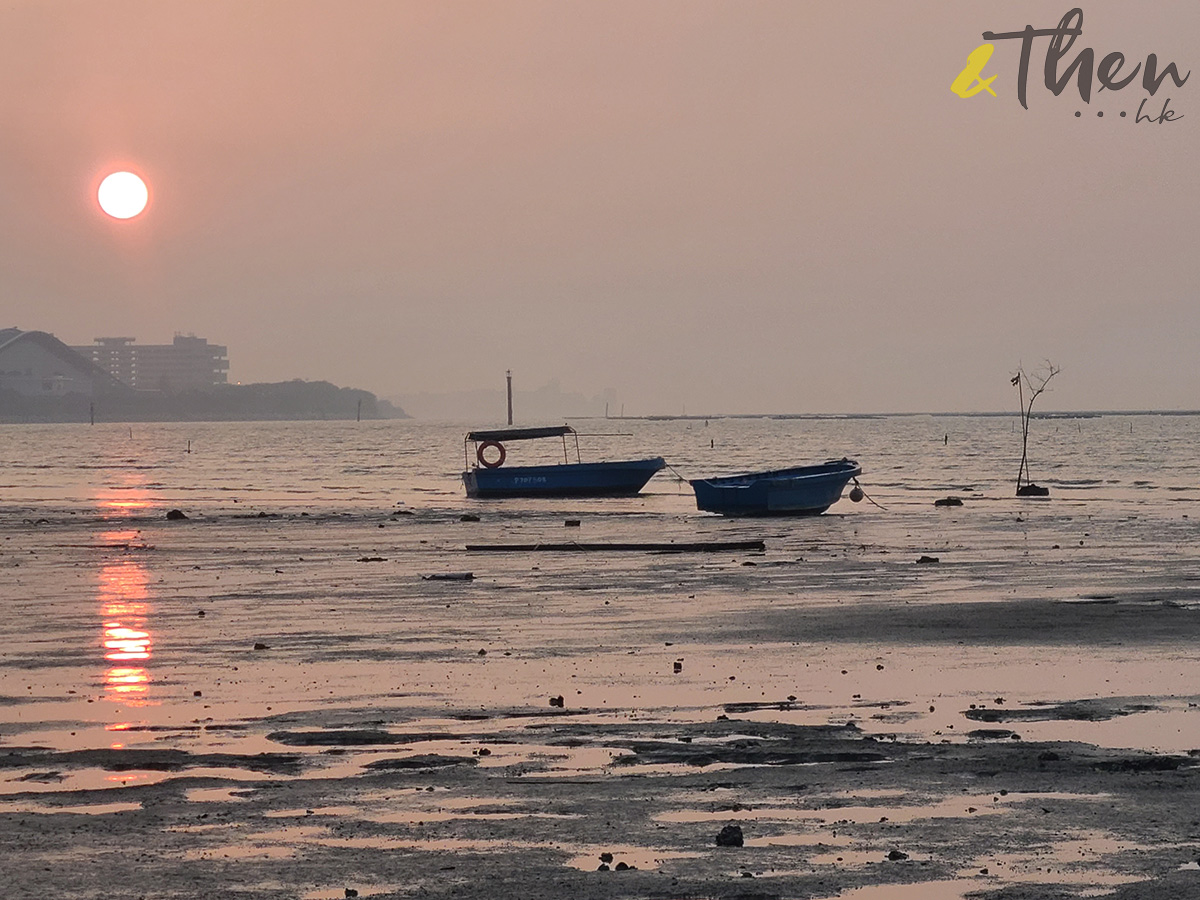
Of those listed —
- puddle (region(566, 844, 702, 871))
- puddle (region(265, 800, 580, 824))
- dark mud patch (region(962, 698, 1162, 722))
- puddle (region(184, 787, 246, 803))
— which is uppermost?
puddle (region(184, 787, 246, 803))

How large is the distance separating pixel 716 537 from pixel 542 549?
809 centimetres

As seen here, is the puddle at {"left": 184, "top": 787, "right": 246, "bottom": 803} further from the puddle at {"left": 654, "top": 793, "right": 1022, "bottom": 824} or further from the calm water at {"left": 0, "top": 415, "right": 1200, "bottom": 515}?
the calm water at {"left": 0, "top": 415, "right": 1200, "bottom": 515}

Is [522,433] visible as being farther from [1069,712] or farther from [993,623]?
[1069,712]

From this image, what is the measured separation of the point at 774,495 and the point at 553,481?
1933 cm

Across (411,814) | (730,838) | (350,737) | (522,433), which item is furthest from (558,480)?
(730,838)

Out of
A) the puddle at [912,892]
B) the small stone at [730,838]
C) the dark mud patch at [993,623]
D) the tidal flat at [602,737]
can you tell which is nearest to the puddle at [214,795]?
the tidal flat at [602,737]

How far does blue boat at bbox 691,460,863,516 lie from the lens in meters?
55.9

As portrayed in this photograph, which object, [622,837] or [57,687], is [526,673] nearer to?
[57,687]

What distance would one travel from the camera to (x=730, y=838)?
9750 millimetres

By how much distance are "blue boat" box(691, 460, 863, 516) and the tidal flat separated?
25441 millimetres

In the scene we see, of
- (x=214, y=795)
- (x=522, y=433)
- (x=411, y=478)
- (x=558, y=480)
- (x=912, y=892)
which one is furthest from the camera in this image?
(x=411, y=478)

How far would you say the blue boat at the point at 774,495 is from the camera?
55.9 m

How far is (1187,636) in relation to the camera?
66.3 ft

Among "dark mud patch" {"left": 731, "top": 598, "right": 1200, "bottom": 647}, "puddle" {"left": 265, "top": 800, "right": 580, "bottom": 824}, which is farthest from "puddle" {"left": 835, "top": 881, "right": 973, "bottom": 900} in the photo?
"dark mud patch" {"left": 731, "top": 598, "right": 1200, "bottom": 647}
